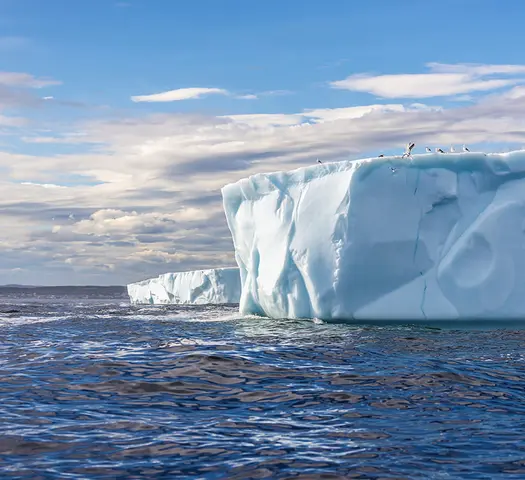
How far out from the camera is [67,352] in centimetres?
1516

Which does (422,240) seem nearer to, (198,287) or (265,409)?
(265,409)

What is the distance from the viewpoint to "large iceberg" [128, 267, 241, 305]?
148ft

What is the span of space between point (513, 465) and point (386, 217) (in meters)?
14.1

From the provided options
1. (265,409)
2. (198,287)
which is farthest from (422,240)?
(198,287)

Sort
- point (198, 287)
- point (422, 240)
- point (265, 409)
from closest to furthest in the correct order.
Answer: point (265, 409)
point (422, 240)
point (198, 287)

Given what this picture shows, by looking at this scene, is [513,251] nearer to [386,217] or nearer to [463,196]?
[463,196]

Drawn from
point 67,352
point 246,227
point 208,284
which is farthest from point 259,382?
point 208,284

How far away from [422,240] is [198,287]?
Result: 2765 cm

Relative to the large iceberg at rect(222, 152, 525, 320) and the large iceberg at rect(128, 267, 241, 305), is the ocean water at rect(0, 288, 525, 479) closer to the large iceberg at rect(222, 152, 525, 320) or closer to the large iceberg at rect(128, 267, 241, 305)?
the large iceberg at rect(222, 152, 525, 320)

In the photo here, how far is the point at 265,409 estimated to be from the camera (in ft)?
30.9

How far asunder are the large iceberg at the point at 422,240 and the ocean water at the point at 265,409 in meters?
3.70

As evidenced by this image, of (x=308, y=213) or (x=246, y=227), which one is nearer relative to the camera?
(x=308, y=213)

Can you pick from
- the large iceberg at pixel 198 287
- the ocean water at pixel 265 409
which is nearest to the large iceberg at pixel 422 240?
the ocean water at pixel 265 409

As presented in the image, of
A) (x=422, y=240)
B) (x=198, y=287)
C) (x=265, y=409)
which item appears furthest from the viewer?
(x=198, y=287)
